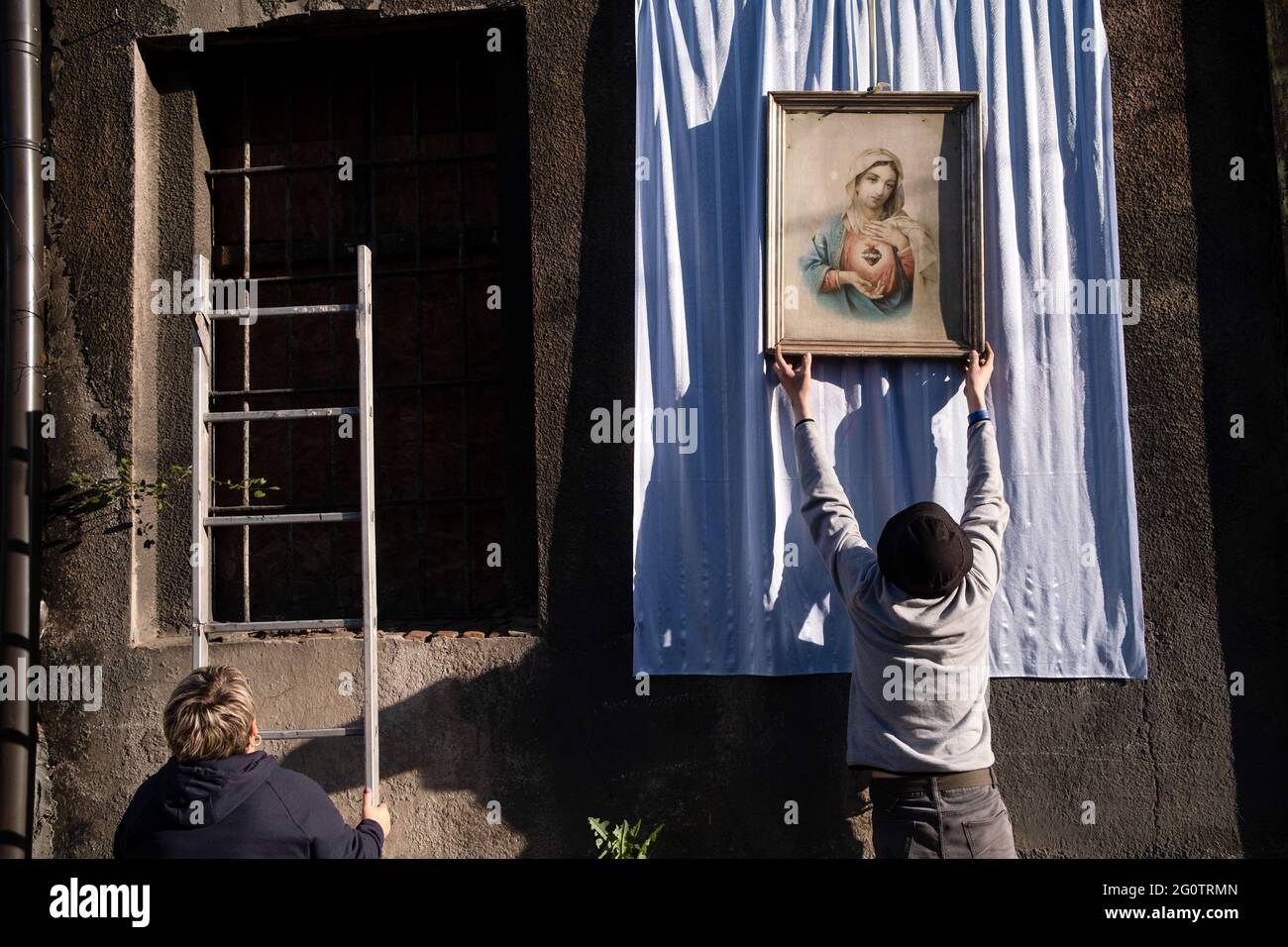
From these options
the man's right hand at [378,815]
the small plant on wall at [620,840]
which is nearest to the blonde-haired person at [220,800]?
the man's right hand at [378,815]

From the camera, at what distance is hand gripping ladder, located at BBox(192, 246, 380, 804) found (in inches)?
172

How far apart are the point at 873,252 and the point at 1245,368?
1.75 metres

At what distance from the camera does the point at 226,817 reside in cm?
306

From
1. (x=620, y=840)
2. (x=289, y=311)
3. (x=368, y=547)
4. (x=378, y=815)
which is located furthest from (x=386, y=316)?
(x=620, y=840)

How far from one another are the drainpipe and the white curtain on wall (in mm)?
2928

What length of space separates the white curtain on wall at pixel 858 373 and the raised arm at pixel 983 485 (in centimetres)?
14

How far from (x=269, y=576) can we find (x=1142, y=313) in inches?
172

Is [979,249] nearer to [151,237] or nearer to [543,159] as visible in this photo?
[543,159]

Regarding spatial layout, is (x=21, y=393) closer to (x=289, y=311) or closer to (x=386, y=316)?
(x=289, y=311)

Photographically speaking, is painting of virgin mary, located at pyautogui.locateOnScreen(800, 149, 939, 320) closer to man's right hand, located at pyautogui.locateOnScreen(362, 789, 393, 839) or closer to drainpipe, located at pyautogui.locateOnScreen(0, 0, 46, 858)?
man's right hand, located at pyautogui.locateOnScreen(362, 789, 393, 839)

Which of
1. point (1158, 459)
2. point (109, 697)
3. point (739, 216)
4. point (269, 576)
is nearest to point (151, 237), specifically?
point (269, 576)

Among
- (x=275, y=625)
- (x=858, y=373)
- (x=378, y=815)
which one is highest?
(x=858, y=373)

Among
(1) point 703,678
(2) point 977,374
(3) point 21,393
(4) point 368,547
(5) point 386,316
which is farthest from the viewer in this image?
(5) point 386,316

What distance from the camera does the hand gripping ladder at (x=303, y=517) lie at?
4363mm
